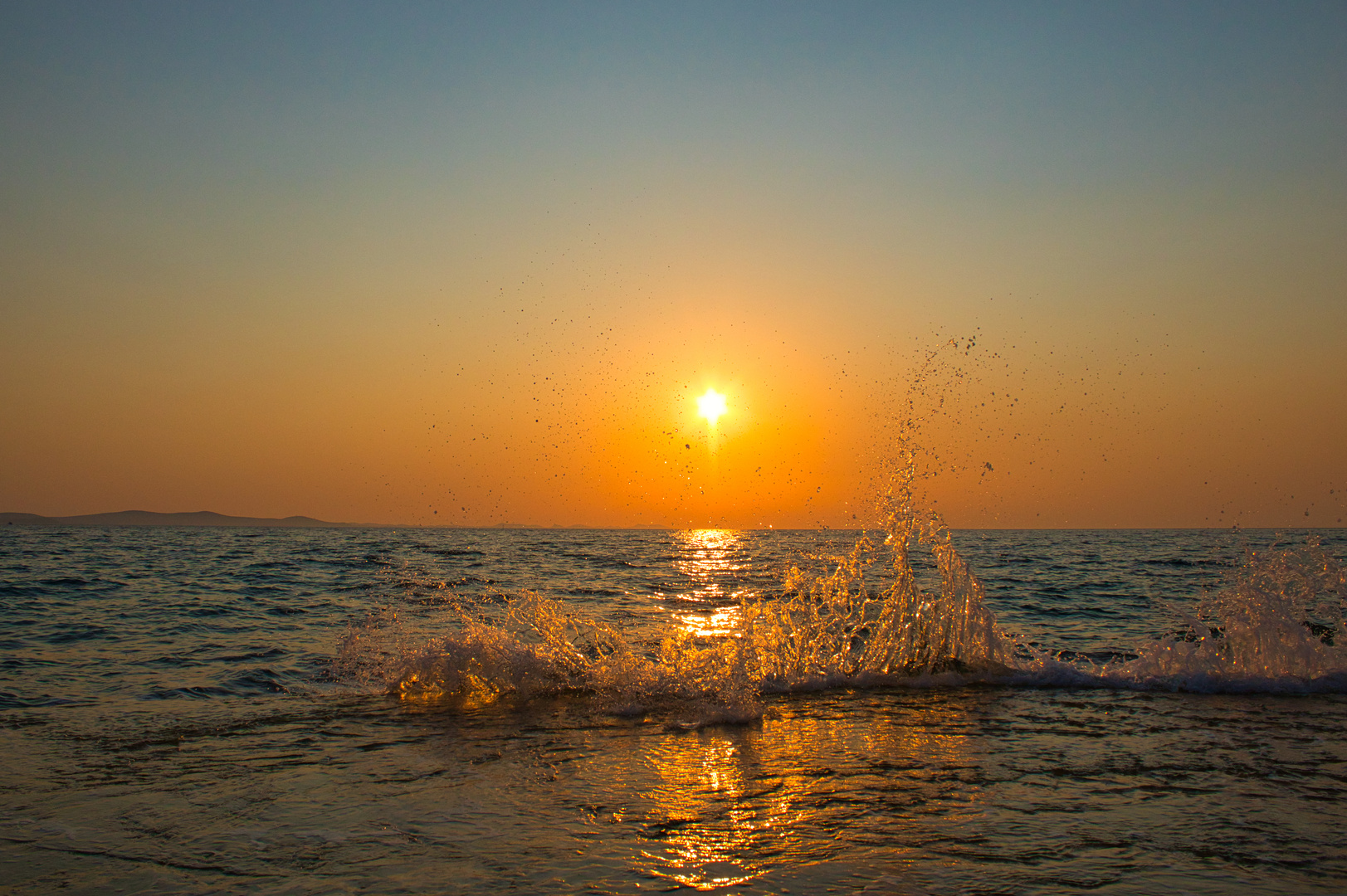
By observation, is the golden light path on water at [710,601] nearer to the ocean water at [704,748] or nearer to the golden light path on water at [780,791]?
the ocean water at [704,748]

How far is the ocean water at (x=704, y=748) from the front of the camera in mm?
4156

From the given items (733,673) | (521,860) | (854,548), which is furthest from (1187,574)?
(521,860)

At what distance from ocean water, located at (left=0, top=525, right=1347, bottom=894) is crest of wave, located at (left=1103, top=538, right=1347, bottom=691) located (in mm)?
39

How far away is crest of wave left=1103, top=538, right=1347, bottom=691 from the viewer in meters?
9.55

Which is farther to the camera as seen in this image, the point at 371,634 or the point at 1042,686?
the point at 371,634

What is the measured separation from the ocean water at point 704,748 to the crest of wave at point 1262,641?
4cm

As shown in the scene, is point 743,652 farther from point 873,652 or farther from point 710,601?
point 710,601

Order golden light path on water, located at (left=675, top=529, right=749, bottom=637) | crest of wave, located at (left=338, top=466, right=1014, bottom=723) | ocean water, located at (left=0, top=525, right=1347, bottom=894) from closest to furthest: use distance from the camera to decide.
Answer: ocean water, located at (left=0, top=525, right=1347, bottom=894) → crest of wave, located at (left=338, top=466, right=1014, bottom=723) → golden light path on water, located at (left=675, top=529, right=749, bottom=637)

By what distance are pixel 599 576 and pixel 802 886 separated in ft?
72.6

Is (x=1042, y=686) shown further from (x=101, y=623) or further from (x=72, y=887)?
(x=101, y=623)

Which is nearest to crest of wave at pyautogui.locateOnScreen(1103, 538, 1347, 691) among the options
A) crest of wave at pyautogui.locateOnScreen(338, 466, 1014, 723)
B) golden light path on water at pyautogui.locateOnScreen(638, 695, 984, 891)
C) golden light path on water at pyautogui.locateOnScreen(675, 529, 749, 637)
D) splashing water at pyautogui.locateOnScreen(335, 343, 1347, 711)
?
splashing water at pyautogui.locateOnScreen(335, 343, 1347, 711)

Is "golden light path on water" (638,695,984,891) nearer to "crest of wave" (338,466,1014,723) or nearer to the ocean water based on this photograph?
A: the ocean water

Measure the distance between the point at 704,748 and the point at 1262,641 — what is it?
746 cm

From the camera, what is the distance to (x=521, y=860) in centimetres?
420
